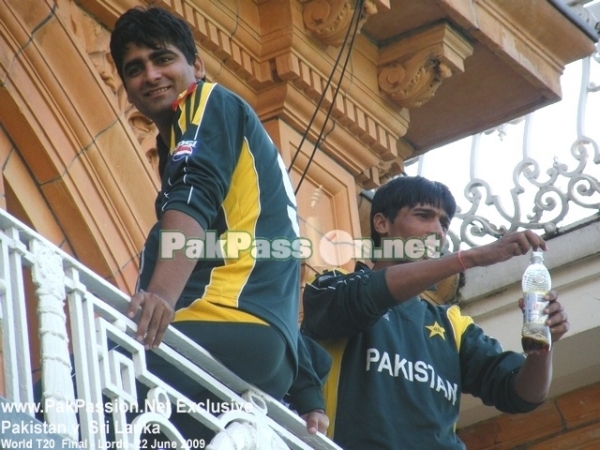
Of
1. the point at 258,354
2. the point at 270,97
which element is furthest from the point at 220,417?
the point at 270,97

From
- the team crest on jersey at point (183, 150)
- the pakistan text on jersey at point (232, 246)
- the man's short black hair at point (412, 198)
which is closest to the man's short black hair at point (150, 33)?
the team crest on jersey at point (183, 150)

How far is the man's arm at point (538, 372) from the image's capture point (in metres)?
6.09

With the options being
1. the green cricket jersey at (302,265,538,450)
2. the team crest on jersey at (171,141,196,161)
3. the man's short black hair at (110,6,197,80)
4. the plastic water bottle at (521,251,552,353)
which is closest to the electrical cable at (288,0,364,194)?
the green cricket jersey at (302,265,538,450)

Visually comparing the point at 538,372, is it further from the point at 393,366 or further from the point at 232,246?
the point at 232,246

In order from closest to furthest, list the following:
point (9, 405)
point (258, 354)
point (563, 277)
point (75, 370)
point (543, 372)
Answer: point (9, 405) < point (75, 370) < point (258, 354) < point (543, 372) < point (563, 277)

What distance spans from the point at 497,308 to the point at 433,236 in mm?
3415

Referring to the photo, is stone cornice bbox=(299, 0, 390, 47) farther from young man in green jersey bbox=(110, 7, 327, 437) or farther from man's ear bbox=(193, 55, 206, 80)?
young man in green jersey bbox=(110, 7, 327, 437)

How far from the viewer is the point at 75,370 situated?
4.89m

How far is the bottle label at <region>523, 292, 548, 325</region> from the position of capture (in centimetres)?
605

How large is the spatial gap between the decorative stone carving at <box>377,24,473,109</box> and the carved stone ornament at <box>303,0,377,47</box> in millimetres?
427

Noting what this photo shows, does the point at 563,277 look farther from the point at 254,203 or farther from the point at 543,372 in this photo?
the point at 254,203

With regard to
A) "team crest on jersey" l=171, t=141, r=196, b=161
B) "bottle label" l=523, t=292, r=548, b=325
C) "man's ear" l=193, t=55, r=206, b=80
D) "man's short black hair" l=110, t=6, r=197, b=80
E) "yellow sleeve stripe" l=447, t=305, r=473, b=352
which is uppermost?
"man's short black hair" l=110, t=6, r=197, b=80

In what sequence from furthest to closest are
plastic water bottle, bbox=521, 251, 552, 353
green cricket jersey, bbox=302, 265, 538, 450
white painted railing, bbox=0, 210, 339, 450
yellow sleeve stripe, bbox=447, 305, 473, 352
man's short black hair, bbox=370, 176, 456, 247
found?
man's short black hair, bbox=370, 176, 456, 247
yellow sleeve stripe, bbox=447, 305, 473, 352
plastic water bottle, bbox=521, 251, 552, 353
green cricket jersey, bbox=302, 265, 538, 450
white painted railing, bbox=0, 210, 339, 450

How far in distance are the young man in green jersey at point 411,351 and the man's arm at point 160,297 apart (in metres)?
0.98
